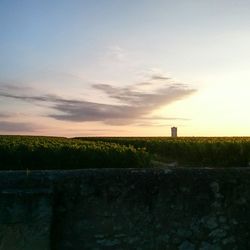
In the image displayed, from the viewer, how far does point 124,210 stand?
5.95 meters

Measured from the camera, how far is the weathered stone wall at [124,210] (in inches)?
223

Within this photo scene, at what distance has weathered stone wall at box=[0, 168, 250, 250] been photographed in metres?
5.68

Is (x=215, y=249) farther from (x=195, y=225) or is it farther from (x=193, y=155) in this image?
(x=193, y=155)

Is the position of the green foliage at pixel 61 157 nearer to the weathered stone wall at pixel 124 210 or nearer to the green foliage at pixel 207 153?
the green foliage at pixel 207 153

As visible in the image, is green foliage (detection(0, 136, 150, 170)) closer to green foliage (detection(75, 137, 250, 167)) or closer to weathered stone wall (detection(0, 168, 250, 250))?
green foliage (detection(75, 137, 250, 167))

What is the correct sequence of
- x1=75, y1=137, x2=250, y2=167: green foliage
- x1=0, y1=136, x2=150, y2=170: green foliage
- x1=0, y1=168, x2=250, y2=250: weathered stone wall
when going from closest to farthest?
1. x1=0, y1=168, x2=250, y2=250: weathered stone wall
2. x1=0, y1=136, x2=150, y2=170: green foliage
3. x1=75, y1=137, x2=250, y2=167: green foliage

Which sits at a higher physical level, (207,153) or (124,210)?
(207,153)

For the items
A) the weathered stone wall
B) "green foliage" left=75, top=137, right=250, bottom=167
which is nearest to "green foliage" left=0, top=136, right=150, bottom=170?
"green foliage" left=75, top=137, right=250, bottom=167

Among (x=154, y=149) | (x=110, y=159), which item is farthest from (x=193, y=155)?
(x=110, y=159)

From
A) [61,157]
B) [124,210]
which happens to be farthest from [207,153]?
[124,210]

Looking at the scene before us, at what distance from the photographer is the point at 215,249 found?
20.2 feet

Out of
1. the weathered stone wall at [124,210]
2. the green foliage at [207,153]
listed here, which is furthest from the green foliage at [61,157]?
the weathered stone wall at [124,210]

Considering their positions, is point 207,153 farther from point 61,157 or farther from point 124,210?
point 124,210

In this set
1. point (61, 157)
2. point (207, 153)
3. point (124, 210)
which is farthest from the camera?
point (207, 153)
